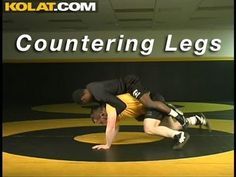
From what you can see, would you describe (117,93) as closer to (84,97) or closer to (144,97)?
(144,97)

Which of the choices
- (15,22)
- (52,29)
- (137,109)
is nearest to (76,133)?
(137,109)

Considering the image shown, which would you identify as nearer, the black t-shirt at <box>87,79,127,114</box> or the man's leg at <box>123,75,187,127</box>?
the black t-shirt at <box>87,79,127,114</box>

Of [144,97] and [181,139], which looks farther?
[144,97]

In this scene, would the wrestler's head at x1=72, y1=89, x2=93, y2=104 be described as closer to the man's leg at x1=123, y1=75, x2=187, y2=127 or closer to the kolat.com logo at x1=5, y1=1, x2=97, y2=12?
the man's leg at x1=123, y1=75, x2=187, y2=127

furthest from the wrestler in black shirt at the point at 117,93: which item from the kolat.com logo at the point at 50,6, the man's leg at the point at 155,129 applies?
the kolat.com logo at the point at 50,6

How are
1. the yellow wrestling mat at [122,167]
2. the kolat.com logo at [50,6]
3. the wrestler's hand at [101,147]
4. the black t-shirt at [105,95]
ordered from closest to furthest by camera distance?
the yellow wrestling mat at [122,167], the black t-shirt at [105,95], the wrestler's hand at [101,147], the kolat.com logo at [50,6]

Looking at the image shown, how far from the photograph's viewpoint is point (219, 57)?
1558 cm

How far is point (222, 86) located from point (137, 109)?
10.5 m

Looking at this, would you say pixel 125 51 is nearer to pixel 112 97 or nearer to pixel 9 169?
pixel 112 97

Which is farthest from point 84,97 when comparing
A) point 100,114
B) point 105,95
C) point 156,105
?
point 156,105

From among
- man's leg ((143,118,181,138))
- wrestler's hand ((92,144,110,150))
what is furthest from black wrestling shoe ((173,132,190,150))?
wrestler's hand ((92,144,110,150))

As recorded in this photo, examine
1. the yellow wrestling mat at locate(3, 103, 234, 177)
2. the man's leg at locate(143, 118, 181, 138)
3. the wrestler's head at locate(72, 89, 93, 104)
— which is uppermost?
the wrestler's head at locate(72, 89, 93, 104)

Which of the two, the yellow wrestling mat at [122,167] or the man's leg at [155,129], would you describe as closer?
the yellow wrestling mat at [122,167]

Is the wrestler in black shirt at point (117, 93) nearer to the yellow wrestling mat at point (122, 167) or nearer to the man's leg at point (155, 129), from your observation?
the man's leg at point (155, 129)
